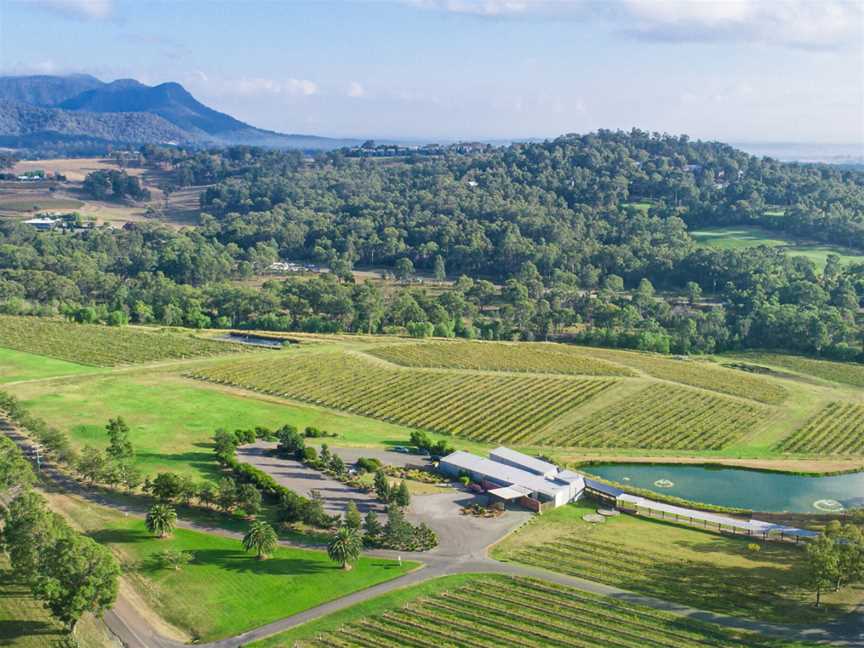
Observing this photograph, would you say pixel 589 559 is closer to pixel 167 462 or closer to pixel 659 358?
pixel 167 462

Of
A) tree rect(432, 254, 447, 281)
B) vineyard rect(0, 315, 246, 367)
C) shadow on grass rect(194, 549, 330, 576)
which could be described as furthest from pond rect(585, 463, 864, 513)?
tree rect(432, 254, 447, 281)

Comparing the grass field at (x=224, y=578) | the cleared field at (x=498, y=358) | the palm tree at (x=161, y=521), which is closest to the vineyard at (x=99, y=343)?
the cleared field at (x=498, y=358)

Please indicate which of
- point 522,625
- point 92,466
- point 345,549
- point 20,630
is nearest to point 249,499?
point 345,549

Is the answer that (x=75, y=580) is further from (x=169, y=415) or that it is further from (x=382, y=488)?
(x=169, y=415)

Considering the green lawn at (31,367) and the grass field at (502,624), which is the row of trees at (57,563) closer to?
the grass field at (502,624)

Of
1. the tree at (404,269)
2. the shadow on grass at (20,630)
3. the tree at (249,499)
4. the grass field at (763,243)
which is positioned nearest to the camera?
the shadow on grass at (20,630)

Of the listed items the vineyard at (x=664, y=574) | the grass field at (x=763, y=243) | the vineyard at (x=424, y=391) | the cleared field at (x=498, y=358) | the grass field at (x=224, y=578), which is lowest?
the grass field at (x=224, y=578)
